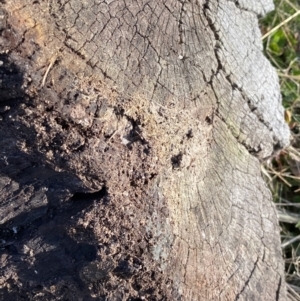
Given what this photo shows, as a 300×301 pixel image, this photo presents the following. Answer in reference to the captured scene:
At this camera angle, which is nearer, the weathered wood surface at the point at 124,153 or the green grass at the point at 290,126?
the weathered wood surface at the point at 124,153

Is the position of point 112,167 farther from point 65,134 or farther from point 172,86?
point 172,86

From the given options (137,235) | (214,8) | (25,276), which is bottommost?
(25,276)

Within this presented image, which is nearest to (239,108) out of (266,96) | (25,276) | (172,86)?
(266,96)

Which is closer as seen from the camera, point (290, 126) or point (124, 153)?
point (124, 153)

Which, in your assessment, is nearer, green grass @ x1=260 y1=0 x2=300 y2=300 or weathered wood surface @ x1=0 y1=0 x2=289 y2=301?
weathered wood surface @ x1=0 y1=0 x2=289 y2=301

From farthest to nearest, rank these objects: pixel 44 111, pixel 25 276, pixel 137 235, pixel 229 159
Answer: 1. pixel 229 159
2. pixel 25 276
3. pixel 137 235
4. pixel 44 111
